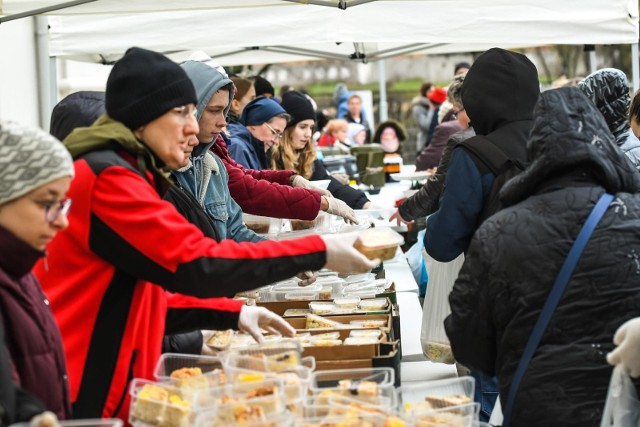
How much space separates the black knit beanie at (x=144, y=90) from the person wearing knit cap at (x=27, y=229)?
522mm

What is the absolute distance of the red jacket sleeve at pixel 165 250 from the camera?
2625mm

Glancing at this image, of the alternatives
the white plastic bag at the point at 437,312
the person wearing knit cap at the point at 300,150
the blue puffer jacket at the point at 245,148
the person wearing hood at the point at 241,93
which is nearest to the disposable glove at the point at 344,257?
the white plastic bag at the point at 437,312

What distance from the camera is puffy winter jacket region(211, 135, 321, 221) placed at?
17.0 ft

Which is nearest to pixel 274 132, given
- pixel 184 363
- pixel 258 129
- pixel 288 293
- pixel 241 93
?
pixel 258 129

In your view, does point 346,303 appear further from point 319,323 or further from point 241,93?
point 241,93

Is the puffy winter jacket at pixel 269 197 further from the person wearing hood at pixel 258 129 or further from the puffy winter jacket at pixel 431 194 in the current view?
the person wearing hood at pixel 258 129

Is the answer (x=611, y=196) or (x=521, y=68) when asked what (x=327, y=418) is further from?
(x=521, y=68)

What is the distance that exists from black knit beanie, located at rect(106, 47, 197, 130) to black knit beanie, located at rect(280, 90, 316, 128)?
14.5ft

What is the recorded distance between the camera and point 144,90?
2.81 metres

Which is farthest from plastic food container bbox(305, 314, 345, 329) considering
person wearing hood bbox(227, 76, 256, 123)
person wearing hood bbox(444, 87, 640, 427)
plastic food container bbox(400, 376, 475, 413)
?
person wearing hood bbox(227, 76, 256, 123)

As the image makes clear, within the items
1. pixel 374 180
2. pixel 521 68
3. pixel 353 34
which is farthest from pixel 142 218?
pixel 374 180

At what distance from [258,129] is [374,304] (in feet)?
7.87

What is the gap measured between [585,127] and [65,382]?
168 cm

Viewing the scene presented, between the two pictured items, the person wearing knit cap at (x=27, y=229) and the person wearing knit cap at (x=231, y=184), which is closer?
the person wearing knit cap at (x=27, y=229)
